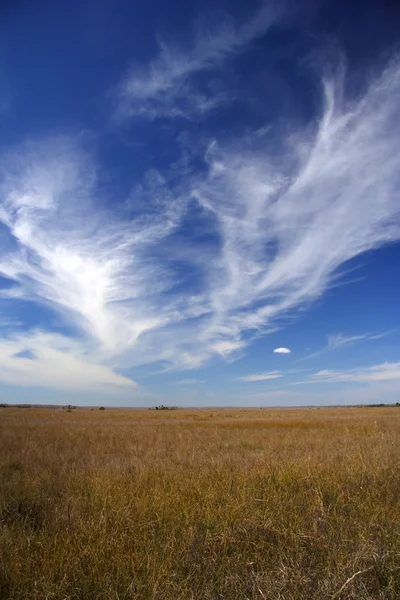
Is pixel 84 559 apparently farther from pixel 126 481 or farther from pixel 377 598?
pixel 126 481

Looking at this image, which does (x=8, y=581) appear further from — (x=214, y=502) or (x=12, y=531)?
(x=214, y=502)

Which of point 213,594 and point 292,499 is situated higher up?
point 292,499

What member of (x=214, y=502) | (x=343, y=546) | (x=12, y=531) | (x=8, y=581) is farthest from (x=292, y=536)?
(x=12, y=531)

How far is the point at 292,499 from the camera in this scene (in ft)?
19.7

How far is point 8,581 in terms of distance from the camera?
3.80 metres

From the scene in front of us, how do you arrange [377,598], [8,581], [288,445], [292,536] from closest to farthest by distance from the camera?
[377,598], [8,581], [292,536], [288,445]

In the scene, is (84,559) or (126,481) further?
(126,481)

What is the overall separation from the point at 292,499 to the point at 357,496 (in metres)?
1.17

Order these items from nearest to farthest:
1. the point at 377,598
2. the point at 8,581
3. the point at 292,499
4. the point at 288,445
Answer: the point at 377,598
the point at 8,581
the point at 292,499
the point at 288,445

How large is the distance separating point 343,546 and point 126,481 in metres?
4.75

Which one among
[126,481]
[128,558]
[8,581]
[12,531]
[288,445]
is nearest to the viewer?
[8,581]

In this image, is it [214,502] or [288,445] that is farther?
[288,445]

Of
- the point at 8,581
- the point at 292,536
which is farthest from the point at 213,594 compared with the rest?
the point at 8,581

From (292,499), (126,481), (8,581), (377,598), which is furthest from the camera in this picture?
(126,481)
